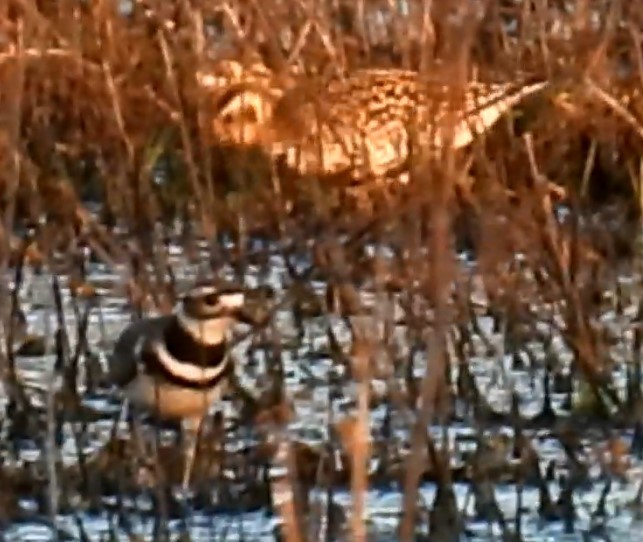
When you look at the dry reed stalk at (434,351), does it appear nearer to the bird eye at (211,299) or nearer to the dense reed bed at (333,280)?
the dense reed bed at (333,280)

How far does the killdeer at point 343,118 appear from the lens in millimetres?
6730

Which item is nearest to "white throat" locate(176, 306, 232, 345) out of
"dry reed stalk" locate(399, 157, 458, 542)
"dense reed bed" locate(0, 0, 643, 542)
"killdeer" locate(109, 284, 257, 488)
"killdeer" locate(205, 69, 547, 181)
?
"killdeer" locate(109, 284, 257, 488)

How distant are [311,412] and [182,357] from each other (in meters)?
0.26

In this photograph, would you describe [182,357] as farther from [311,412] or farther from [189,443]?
[189,443]

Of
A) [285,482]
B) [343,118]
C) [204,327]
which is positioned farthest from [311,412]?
[343,118]

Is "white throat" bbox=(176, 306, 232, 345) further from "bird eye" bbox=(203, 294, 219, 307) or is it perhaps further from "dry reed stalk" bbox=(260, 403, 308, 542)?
"dry reed stalk" bbox=(260, 403, 308, 542)

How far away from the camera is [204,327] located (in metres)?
5.07

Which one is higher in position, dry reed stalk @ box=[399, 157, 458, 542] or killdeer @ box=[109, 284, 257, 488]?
dry reed stalk @ box=[399, 157, 458, 542]

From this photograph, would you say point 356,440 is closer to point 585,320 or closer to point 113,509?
point 113,509

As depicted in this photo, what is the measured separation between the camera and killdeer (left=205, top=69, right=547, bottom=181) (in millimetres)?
6730

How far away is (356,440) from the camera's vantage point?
110 inches

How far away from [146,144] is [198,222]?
1.95 feet

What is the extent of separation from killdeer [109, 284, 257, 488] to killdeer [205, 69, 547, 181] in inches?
54.1

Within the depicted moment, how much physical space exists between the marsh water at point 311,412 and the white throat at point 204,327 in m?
0.10
